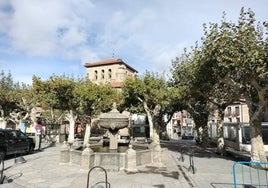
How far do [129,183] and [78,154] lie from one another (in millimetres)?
4598

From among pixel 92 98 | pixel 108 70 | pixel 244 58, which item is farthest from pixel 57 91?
pixel 108 70

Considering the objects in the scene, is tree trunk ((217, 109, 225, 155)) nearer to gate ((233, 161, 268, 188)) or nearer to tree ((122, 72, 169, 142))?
tree ((122, 72, 169, 142))

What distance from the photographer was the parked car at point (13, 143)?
1705 centimetres

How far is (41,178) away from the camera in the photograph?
11.2 m

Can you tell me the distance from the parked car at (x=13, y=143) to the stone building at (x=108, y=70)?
42.4 meters

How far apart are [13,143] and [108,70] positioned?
4843cm

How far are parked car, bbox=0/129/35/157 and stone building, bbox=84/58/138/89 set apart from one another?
139ft

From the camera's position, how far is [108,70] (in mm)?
65438

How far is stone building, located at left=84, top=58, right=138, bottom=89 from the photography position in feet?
206

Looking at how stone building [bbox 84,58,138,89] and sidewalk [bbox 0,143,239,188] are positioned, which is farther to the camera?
stone building [bbox 84,58,138,89]

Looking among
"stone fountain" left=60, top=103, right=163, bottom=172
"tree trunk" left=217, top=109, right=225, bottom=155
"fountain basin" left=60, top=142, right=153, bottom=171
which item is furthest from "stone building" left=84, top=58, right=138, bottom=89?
"fountain basin" left=60, top=142, right=153, bottom=171

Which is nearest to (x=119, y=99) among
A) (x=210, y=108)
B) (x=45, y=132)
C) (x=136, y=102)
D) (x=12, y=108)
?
(x=136, y=102)

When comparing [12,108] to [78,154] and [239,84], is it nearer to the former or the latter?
[78,154]

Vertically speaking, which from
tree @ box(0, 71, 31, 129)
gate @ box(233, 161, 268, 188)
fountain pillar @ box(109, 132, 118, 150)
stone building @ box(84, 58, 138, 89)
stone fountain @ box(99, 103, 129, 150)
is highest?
stone building @ box(84, 58, 138, 89)
